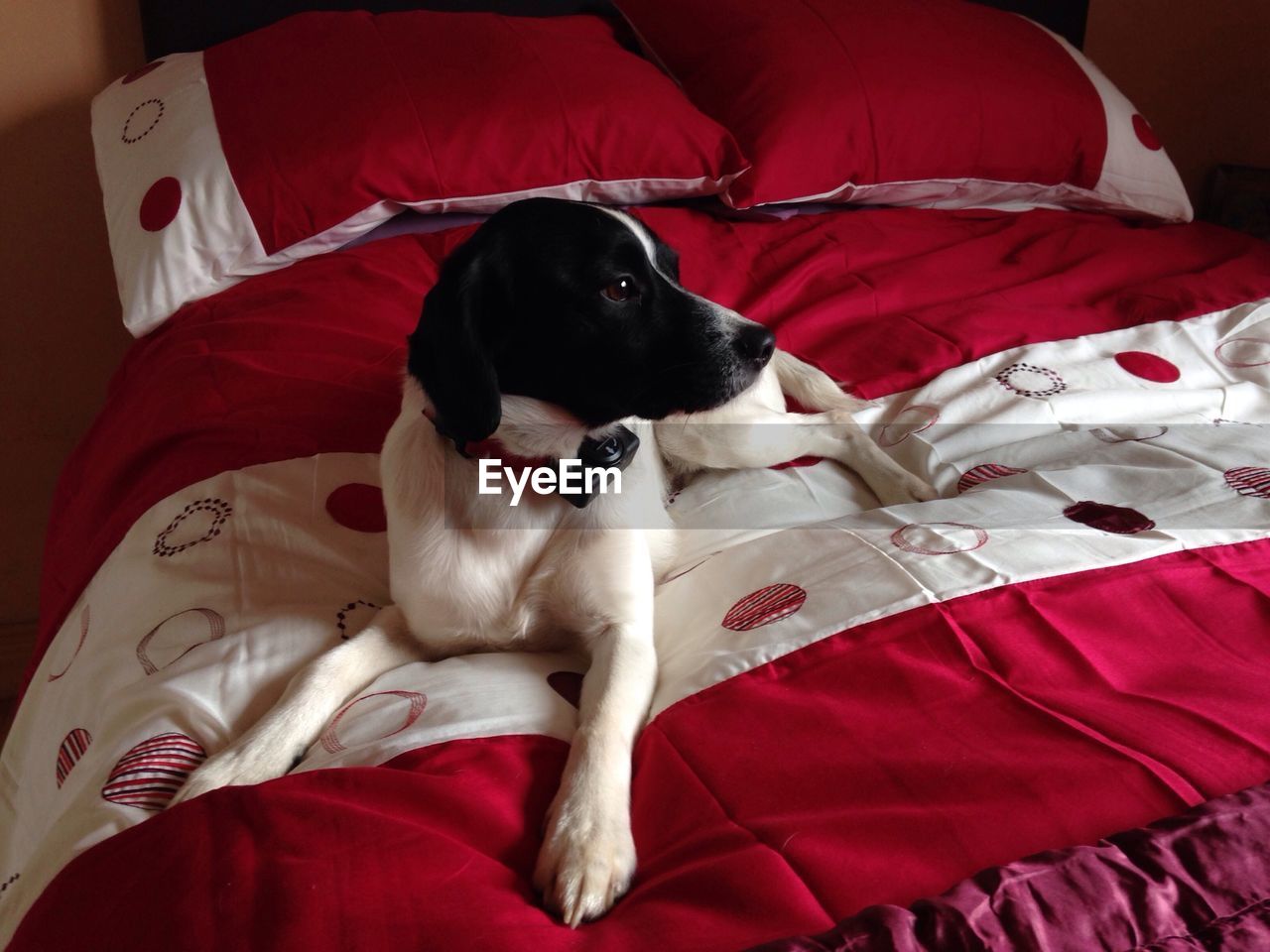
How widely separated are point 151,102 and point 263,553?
1.16 meters

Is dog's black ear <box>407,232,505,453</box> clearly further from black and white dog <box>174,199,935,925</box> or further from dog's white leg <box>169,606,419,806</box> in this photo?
dog's white leg <box>169,606,419,806</box>

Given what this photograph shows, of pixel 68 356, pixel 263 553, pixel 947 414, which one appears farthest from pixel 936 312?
pixel 68 356

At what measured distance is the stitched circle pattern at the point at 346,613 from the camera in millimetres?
1168

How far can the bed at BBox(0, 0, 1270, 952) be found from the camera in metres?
0.71

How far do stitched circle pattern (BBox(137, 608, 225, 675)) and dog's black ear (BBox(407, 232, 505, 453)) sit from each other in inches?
13.5

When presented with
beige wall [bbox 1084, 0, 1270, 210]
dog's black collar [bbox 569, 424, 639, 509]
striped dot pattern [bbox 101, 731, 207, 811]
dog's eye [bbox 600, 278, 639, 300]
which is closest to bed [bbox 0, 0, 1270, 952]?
striped dot pattern [bbox 101, 731, 207, 811]

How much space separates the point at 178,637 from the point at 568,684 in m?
0.43

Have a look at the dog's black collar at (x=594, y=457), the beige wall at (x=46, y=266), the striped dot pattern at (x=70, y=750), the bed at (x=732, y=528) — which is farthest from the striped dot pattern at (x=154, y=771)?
the beige wall at (x=46, y=266)

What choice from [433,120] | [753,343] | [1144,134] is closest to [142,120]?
[433,120]

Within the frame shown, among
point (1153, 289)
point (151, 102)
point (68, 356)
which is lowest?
point (68, 356)

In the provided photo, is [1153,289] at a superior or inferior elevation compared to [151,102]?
inferior

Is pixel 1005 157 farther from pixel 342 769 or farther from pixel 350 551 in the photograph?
pixel 342 769

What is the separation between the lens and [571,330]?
111 cm

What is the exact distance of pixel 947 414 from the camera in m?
1.53
